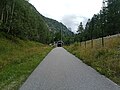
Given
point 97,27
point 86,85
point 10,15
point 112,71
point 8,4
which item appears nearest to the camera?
point 86,85

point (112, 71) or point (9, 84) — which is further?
point (112, 71)

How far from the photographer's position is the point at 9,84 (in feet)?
32.1

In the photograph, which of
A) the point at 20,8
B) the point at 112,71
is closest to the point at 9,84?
the point at 112,71

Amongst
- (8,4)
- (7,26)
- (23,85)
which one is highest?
(8,4)

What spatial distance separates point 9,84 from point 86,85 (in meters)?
2.86

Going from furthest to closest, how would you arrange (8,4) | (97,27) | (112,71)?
(97,27) < (8,4) < (112,71)

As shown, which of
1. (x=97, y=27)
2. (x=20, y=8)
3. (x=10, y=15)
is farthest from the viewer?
(x=97, y=27)

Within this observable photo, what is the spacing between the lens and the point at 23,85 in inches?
376

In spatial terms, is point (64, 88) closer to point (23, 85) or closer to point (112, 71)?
point (23, 85)

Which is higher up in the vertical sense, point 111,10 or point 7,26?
point 111,10

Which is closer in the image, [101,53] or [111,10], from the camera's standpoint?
[101,53]

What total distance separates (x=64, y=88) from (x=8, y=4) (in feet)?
142

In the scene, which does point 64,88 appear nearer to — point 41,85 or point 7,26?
point 41,85

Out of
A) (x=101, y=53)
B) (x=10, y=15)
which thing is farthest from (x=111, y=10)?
(x=101, y=53)
